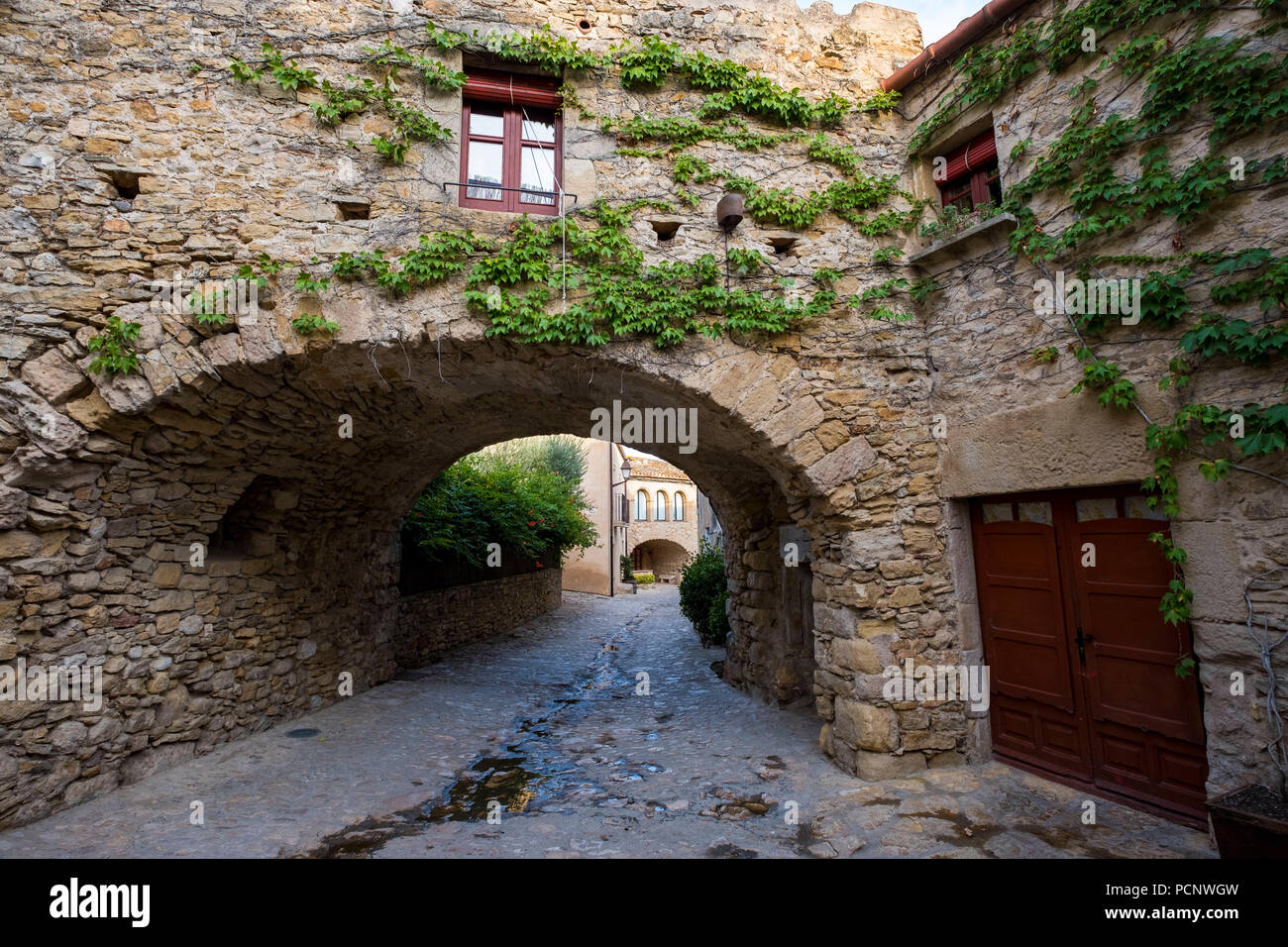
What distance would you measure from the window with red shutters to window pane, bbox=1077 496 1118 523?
2.11 metres

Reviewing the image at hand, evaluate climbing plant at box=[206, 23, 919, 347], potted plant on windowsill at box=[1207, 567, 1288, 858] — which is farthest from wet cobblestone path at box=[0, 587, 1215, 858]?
climbing plant at box=[206, 23, 919, 347]

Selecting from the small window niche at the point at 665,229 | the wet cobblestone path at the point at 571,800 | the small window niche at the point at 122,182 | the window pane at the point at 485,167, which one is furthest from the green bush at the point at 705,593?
the small window niche at the point at 122,182

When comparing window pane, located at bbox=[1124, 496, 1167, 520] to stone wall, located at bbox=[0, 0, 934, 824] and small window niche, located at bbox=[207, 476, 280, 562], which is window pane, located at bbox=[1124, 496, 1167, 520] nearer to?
stone wall, located at bbox=[0, 0, 934, 824]

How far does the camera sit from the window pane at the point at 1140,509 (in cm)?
325

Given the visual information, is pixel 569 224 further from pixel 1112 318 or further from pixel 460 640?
pixel 460 640

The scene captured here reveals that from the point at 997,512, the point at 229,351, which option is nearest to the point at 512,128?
the point at 229,351

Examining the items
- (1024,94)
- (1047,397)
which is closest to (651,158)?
(1024,94)

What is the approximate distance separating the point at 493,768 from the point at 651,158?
15.5ft

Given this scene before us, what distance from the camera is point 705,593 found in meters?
9.88

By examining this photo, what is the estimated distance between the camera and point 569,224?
13.5ft

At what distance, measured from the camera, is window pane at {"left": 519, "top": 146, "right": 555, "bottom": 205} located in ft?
14.6

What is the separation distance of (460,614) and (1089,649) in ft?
28.1

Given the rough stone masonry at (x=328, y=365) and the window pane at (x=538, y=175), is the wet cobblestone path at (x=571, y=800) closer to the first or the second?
the rough stone masonry at (x=328, y=365)

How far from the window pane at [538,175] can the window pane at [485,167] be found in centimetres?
19
